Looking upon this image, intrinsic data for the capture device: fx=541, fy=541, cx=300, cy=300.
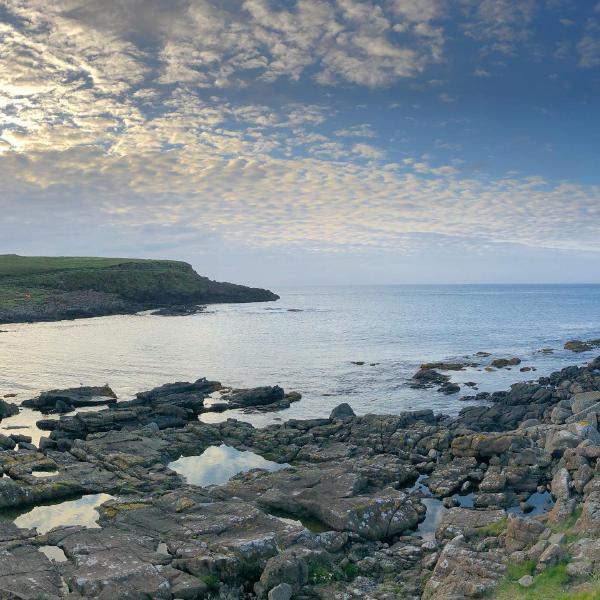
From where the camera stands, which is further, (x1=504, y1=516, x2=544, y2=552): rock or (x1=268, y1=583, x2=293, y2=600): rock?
(x1=504, y1=516, x2=544, y2=552): rock

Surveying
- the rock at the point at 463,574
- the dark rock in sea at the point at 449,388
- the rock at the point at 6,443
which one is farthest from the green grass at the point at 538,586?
the dark rock in sea at the point at 449,388

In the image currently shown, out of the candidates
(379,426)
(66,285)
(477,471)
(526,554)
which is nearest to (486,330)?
(379,426)

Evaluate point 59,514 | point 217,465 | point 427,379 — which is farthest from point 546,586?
point 427,379

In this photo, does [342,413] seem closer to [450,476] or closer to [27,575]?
[450,476]

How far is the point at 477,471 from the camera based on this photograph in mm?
27375

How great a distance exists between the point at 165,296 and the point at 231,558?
583 feet

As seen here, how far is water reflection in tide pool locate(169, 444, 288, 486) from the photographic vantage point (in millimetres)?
29125

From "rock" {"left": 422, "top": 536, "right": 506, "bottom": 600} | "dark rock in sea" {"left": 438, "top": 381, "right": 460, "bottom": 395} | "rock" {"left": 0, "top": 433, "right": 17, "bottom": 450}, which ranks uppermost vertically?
"rock" {"left": 422, "top": 536, "right": 506, "bottom": 600}

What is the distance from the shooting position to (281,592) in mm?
16219

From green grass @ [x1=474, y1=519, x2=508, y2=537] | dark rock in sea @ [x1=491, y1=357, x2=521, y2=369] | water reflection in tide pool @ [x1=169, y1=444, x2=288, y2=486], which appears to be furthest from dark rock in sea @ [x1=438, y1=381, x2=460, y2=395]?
green grass @ [x1=474, y1=519, x2=508, y2=537]

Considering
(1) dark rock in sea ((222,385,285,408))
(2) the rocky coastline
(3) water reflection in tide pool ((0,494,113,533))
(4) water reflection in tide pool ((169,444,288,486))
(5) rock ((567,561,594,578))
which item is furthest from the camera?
(1) dark rock in sea ((222,385,285,408))

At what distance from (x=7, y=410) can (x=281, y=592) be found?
3491 cm

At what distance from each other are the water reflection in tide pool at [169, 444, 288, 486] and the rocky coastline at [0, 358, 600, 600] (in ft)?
2.30

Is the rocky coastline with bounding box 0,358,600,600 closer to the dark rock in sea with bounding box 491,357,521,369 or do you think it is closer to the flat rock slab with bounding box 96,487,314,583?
the flat rock slab with bounding box 96,487,314,583
